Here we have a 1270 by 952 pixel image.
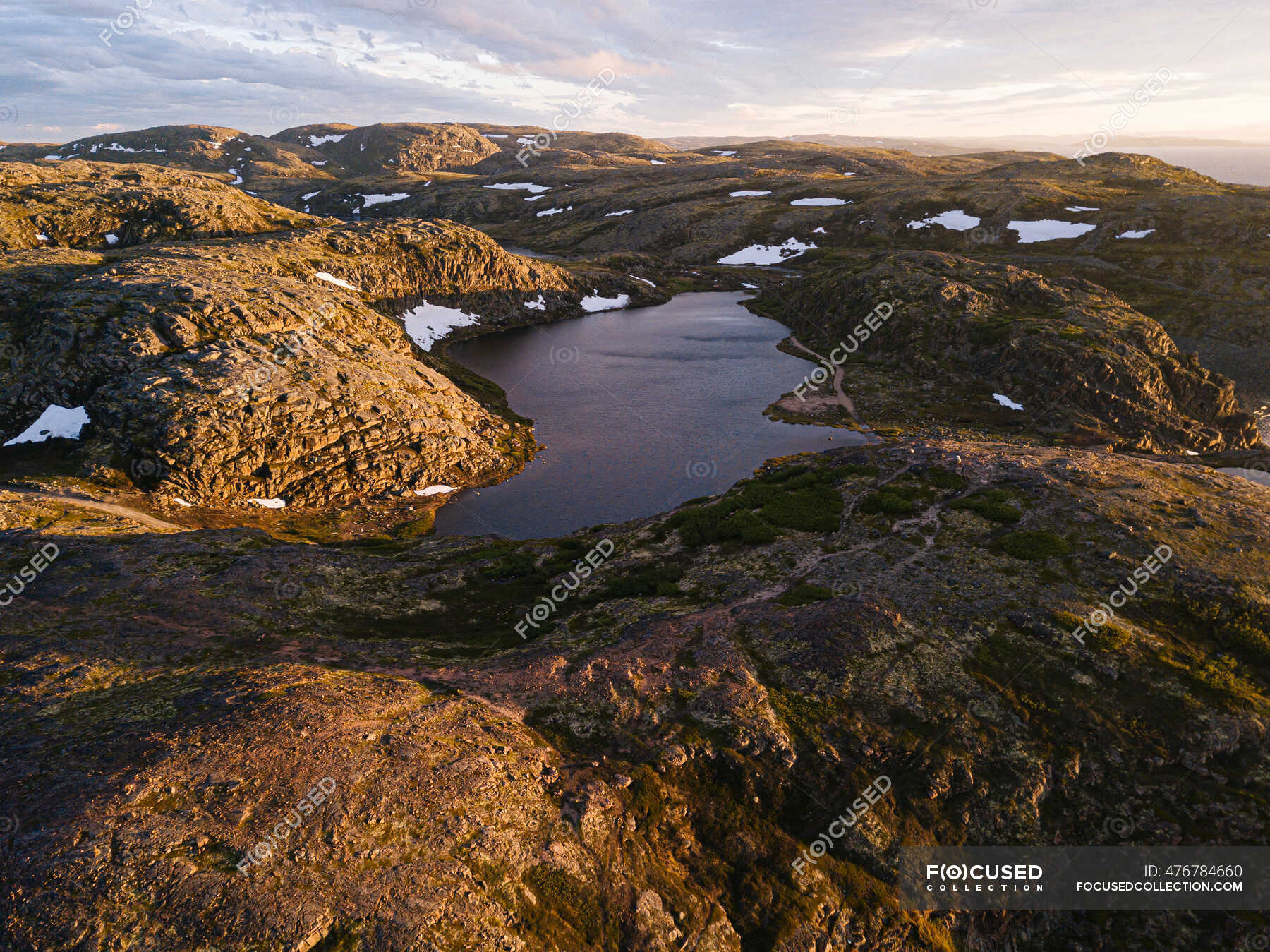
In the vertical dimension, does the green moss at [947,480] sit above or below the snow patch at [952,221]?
below

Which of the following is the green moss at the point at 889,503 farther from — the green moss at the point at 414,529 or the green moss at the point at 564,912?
the green moss at the point at 414,529

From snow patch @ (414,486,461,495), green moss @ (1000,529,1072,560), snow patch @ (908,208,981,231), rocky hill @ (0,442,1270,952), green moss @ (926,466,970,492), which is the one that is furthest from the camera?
snow patch @ (908,208,981,231)

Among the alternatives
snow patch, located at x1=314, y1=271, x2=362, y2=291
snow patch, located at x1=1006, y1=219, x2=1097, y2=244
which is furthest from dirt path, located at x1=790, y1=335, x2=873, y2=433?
snow patch, located at x1=1006, y1=219, x2=1097, y2=244

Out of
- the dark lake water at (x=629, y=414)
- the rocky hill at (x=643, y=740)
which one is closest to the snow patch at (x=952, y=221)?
the dark lake water at (x=629, y=414)

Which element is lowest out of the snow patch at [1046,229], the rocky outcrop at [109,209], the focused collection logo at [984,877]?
the focused collection logo at [984,877]

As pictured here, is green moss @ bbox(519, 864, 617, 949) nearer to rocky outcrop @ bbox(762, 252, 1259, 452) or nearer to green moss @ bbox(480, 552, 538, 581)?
green moss @ bbox(480, 552, 538, 581)

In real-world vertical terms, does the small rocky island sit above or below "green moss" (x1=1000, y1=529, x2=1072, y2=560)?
below

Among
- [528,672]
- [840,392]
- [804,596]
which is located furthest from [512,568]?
[840,392]
